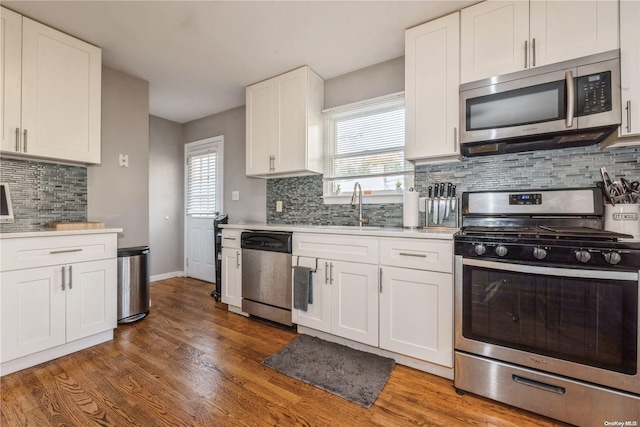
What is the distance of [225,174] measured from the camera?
160 inches

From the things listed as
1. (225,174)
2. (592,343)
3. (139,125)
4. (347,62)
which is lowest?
(592,343)

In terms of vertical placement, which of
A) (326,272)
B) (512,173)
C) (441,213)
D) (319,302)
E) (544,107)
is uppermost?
(544,107)

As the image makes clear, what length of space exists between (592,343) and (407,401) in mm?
979

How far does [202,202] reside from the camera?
437 centimetres

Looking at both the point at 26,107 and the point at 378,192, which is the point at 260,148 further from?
the point at 26,107

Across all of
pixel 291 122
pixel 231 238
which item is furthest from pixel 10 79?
pixel 291 122

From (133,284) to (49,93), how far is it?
70.1 inches

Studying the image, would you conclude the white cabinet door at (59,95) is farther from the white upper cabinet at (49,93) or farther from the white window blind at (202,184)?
the white window blind at (202,184)

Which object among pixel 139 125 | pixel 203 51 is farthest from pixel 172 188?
pixel 203 51

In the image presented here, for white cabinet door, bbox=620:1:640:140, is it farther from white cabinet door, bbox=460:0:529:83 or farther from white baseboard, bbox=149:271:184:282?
white baseboard, bbox=149:271:184:282

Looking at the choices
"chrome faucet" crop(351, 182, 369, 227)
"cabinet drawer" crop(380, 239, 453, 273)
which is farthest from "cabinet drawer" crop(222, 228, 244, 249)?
"cabinet drawer" crop(380, 239, 453, 273)

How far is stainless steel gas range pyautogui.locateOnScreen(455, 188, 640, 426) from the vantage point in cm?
130

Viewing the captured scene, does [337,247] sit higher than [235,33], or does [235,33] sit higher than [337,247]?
[235,33]

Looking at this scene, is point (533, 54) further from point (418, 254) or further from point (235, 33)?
point (235, 33)
